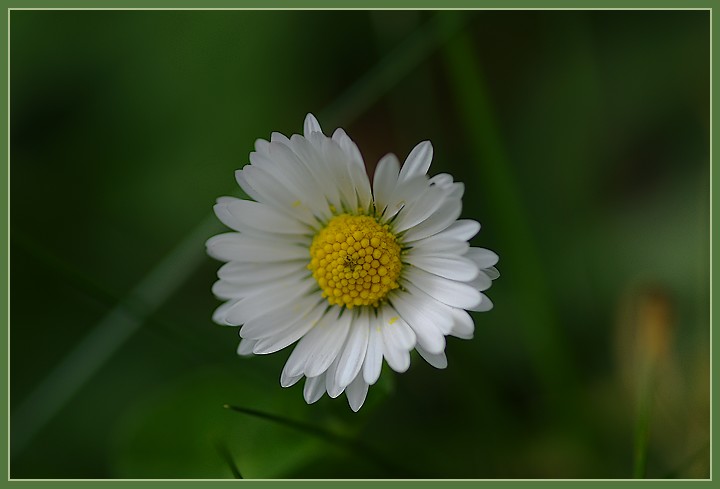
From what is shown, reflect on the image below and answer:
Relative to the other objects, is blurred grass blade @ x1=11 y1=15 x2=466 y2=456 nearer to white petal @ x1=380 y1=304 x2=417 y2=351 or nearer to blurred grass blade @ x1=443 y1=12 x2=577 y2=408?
blurred grass blade @ x1=443 y1=12 x2=577 y2=408

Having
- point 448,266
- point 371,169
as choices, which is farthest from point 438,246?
point 371,169

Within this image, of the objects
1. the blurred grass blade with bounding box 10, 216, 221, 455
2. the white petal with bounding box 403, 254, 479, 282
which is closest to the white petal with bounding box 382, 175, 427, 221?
the white petal with bounding box 403, 254, 479, 282

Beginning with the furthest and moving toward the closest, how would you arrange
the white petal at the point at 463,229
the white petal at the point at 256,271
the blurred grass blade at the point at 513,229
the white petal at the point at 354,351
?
the blurred grass blade at the point at 513,229, the white petal at the point at 256,271, the white petal at the point at 354,351, the white petal at the point at 463,229

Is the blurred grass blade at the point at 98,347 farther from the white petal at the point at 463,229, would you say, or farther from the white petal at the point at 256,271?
the white petal at the point at 463,229

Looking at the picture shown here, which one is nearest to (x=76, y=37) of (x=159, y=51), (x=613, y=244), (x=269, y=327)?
(x=159, y=51)

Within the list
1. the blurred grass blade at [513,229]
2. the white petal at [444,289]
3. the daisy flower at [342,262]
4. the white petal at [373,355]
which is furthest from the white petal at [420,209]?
the blurred grass blade at [513,229]

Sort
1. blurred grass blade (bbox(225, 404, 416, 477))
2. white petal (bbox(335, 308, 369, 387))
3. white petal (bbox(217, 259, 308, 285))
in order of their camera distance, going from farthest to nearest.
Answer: blurred grass blade (bbox(225, 404, 416, 477)), white petal (bbox(217, 259, 308, 285)), white petal (bbox(335, 308, 369, 387))
